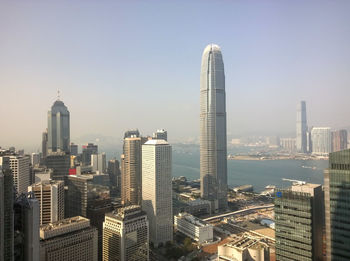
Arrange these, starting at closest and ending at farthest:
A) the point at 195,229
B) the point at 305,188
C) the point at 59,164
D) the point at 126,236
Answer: the point at 305,188
the point at 126,236
the point at 195,229
the point at 59,164

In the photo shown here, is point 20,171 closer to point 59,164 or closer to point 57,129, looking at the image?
point 59,164

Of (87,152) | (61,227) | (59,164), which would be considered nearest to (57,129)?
(87,152)

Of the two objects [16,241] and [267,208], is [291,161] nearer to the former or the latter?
[267,208]

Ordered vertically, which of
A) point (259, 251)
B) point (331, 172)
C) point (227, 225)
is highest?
point (331, 172)

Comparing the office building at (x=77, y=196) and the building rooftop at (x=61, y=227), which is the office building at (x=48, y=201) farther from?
the building rooftop at (x=61, y=227)

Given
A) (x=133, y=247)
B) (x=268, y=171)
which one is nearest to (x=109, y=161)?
(x=133, y=247)

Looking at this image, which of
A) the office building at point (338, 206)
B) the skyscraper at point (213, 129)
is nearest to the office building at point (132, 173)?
the skyscraper at point (213, 129)

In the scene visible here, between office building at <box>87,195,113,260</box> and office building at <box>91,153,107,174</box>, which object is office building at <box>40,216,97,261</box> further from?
office building at <box>91,153,107,174</box>
